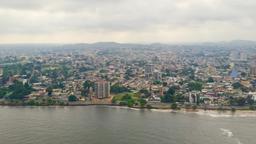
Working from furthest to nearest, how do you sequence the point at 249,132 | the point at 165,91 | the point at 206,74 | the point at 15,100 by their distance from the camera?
1. the point at 206,74
2. the point at 165,91
3. the point at 15,100
4. the point at 249,132

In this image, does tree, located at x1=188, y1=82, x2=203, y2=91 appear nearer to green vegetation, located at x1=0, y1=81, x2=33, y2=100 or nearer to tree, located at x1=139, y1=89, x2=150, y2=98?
tree, located at x1=139, y1=89, x2=150, y2=98

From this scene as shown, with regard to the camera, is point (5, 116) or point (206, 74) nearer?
point (5, 116)

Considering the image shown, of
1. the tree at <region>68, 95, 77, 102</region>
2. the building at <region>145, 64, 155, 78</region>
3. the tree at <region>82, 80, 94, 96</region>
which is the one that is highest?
the building at <region>145, 64, 155, 78</region>

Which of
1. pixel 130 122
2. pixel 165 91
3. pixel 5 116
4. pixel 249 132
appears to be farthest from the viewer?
pixel 165 91

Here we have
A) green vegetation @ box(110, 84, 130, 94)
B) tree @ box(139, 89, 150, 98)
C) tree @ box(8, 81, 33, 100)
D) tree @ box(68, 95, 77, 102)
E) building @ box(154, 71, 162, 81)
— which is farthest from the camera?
building @ box(154, 71, 162, 81)

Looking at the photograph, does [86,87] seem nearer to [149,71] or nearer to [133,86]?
[133,86]

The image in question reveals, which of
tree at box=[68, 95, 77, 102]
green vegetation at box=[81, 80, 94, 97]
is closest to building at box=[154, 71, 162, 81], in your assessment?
green vegetation at box=[81, 80, 94, 97]

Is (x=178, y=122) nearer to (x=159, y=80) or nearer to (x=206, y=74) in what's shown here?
(x=159, y=80)

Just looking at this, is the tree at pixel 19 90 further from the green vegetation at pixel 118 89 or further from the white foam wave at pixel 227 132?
the white foam wave at pixel 227 132

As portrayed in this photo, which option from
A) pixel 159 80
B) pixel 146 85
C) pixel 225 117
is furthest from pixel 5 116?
pixel 159 80
